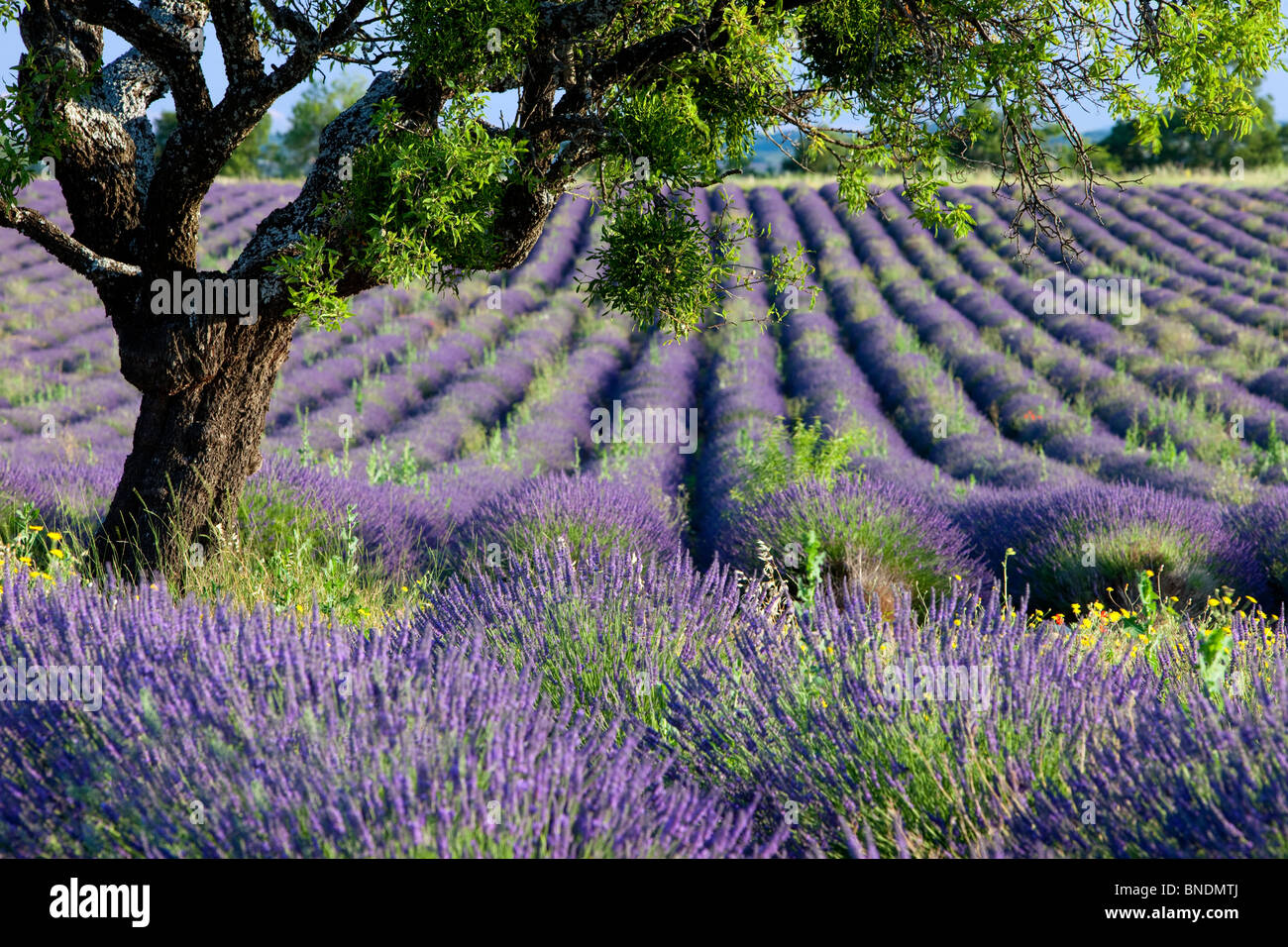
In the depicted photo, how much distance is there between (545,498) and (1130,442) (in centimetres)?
688

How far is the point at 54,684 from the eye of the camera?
83.4 inches

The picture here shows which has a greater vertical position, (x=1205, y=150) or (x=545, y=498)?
(x=1205, y=150)

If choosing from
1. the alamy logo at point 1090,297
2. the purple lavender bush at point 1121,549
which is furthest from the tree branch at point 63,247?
the alamy logo at point 1090,297

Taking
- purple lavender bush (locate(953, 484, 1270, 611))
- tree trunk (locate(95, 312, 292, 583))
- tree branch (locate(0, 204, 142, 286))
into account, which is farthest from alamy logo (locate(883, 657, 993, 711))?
purple lavender bush (locate(953, 484, 1270, 611))

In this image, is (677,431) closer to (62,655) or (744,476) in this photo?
(744,476)

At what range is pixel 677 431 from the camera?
10.7 meters

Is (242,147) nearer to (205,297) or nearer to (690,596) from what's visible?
(205,297)

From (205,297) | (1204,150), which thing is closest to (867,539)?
(205,297)

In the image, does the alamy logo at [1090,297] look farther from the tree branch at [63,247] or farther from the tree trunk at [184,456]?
the tree branch at [63,247]

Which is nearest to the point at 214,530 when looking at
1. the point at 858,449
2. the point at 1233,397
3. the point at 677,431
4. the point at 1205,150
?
the point at 858,449

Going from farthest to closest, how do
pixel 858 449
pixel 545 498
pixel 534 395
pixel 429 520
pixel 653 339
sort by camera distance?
pixel 653 339 → pixel 534 395 → pixel 858 449 → pixel 429 520 → pixel 545 498

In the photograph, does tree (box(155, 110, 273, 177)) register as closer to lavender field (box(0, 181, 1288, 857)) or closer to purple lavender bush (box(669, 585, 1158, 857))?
lavender field (box(0, 181, 1288, 857))

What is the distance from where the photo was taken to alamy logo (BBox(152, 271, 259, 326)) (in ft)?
13.9
